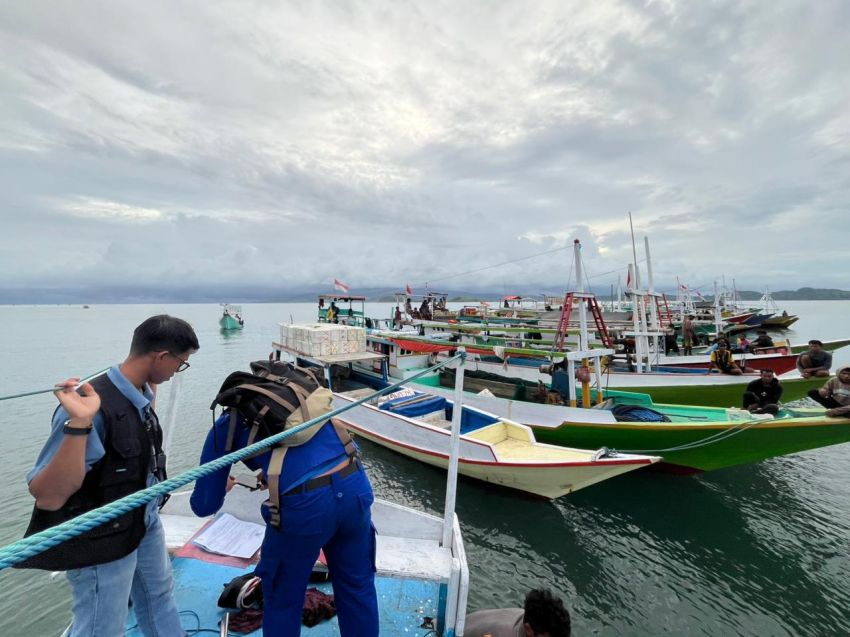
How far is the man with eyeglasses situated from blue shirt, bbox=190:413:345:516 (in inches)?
10.5

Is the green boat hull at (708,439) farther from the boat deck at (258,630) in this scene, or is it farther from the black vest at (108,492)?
the black vest at (108,492)

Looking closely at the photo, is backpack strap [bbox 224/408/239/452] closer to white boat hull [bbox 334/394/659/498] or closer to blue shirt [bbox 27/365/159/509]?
blue shirt [bbox 27/365/159/509]

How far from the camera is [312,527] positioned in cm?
228

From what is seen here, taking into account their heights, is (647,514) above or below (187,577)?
below

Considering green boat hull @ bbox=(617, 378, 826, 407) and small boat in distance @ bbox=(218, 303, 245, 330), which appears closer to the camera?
green boat hull @ bbox=(617, 378, 826, 407)

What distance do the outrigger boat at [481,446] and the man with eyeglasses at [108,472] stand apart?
588cm

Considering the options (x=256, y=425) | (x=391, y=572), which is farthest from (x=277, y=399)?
(x=391, y=572)

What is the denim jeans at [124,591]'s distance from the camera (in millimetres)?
2086

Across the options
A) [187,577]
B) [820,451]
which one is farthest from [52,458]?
Result: [820,451]

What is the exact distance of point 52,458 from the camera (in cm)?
180

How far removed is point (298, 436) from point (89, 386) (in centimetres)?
103

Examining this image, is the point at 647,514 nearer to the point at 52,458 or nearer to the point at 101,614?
the point at 101,614

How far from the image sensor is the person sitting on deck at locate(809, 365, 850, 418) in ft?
22.4

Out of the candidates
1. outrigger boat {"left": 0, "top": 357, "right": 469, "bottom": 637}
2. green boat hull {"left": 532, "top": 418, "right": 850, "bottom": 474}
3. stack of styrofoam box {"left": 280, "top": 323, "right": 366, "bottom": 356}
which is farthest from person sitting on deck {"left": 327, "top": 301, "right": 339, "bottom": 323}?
outrigger boat {"left": 0, "top": 357, "right": 469, "bottom": 637}
